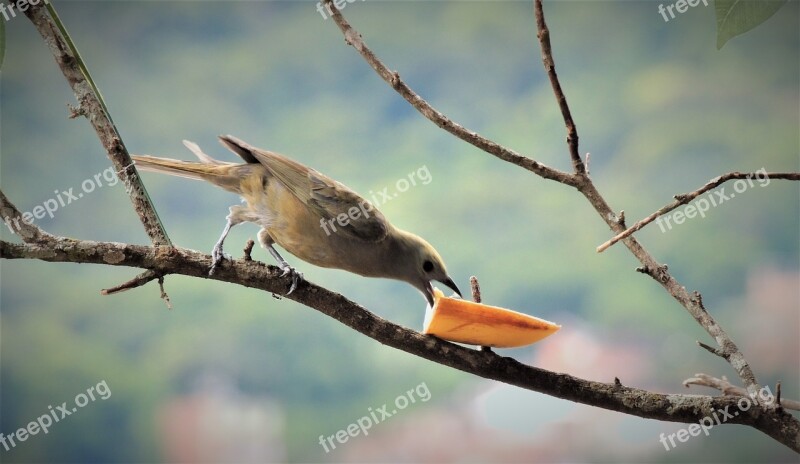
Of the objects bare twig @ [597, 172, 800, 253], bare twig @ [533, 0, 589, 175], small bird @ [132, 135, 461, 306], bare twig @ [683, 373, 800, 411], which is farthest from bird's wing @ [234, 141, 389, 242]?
bare twig @ [683, 373, 800, 411]

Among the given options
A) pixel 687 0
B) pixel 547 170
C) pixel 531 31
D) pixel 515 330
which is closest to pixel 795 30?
pixel 687 0

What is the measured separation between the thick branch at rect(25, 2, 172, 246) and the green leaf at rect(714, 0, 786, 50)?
1427 millimetres

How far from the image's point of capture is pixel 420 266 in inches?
102

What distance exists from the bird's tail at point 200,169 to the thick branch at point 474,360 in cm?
73

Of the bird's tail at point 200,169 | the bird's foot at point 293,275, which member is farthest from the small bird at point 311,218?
the bird's foot at point 293,275

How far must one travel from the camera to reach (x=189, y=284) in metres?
4.91

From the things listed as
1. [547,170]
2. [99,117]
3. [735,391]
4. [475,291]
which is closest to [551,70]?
[547,170]

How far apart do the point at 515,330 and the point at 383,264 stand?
2.22 ft

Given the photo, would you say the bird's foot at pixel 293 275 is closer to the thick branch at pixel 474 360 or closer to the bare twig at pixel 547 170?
the thick branch at pixel 474 360

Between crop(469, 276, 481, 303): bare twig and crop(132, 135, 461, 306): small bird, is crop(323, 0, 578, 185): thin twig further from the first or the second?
crop(132, 135, 461, 306): small bird

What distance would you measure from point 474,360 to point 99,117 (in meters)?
1.28

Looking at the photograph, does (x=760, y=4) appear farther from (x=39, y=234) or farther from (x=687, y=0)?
(x=687, y=0)

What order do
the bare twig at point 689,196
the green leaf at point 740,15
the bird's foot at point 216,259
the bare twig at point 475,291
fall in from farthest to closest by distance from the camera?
the bare twig at point 475,291 → the bird's foot at point 216,259 → the bare twig at point 689,196 → the green leaf at point 740,15

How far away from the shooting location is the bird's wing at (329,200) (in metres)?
2.50
